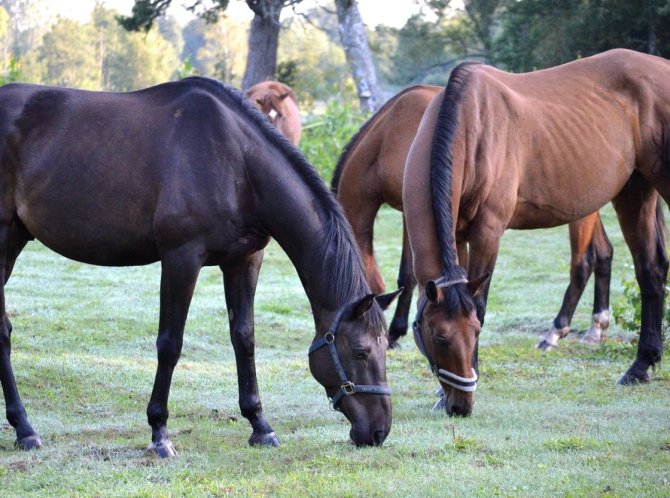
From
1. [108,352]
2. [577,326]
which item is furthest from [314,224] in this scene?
[577,326]

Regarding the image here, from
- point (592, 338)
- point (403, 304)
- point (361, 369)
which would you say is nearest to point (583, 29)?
point (592, 338)

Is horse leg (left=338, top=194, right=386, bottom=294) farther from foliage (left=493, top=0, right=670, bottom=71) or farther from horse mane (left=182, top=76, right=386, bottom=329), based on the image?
foliage (left=493, top=0, right=670, bottom=71)

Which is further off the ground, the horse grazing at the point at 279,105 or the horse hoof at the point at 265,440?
the horse grazing at the point at 279,105

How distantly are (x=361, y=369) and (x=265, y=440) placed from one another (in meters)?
0.76

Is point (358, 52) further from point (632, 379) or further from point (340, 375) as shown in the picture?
point (340, 375)

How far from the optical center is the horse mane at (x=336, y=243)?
15.5ft

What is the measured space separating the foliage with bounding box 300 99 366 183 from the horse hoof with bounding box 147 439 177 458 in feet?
44.9

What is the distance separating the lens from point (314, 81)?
30641mm

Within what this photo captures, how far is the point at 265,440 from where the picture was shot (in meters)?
5.10

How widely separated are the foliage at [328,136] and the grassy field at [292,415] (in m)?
7.91

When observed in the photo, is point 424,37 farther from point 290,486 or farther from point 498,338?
point 290,486

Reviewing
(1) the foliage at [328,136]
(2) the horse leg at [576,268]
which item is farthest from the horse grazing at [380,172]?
(1) the foliage at [328,136]

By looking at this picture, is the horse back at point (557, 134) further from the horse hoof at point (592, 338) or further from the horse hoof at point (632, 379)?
the horse hoof at point (592, 338)

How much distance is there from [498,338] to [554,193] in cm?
280
